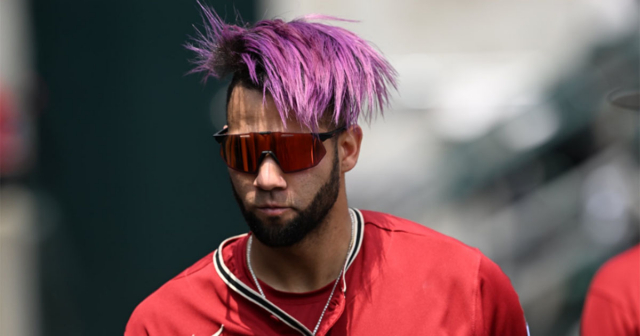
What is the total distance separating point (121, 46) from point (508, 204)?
391cm

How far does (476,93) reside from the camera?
7.17 m

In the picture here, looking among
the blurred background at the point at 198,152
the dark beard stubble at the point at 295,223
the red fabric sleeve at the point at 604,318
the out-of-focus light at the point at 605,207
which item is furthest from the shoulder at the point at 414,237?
the out-of-focus light at the point at 605,207

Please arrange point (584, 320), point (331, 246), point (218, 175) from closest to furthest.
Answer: point (584, 320)
point (331, 246)
point (218, 175)

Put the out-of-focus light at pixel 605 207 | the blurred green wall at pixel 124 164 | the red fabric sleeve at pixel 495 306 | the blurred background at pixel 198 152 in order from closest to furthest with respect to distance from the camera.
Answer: the red fabric sleeve at pixel 495 306, the out-of-focus light at pixel 605 207, the blurred background at pixel 198 152, the blurred green wall at pixel 124 164

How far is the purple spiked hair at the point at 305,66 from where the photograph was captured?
110 inches

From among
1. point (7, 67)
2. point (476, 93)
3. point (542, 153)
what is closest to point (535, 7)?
point (476, 93)

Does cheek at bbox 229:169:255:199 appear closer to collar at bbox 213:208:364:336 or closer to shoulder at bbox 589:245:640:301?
collar at bbox 213:208:364:336

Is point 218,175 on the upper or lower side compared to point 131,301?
upper

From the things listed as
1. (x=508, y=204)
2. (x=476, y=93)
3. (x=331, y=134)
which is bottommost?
(x=508, y=204)

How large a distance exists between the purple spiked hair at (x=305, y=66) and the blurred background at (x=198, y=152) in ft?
11.5

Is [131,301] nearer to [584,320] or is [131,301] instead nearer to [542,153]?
[542,153]

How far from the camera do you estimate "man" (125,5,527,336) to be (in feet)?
9.10

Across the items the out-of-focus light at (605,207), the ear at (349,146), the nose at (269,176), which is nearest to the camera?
the nose at (269,176)

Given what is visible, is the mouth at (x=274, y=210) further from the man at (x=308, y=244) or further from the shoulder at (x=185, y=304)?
the shoulder at (x=185, y=304)
